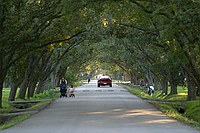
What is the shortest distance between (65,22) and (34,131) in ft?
46.0

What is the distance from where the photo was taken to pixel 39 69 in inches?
1544

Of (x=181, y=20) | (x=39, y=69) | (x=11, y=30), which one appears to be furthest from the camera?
(x=39, y=69)

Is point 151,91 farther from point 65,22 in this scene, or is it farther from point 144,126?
point 144,126

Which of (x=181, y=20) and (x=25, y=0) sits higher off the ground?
(x=25, y=0)

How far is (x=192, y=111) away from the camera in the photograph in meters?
25.1

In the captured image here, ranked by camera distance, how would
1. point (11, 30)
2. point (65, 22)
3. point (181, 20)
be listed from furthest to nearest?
point (65, 22) → point (11, 30) → point (181, 20)

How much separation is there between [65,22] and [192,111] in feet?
29.6

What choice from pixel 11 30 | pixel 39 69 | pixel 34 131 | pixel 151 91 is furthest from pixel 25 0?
pixel 151 91

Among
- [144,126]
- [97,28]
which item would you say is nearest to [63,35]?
[97,28]

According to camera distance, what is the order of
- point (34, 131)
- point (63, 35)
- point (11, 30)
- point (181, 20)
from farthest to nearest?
point (63, 35)
point (11, 30)
point (181, 20)
point (34, 131)

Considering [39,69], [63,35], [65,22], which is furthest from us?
[39,69]

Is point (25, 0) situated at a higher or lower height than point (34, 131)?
higher

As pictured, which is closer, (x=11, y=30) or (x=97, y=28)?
(x=11, y=30)

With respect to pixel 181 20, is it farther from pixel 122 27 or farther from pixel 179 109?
pixel 122 27
